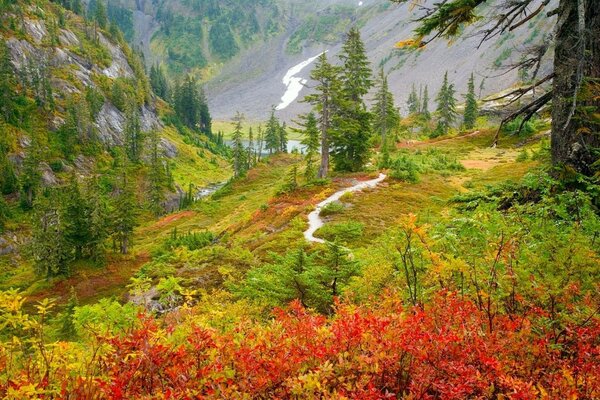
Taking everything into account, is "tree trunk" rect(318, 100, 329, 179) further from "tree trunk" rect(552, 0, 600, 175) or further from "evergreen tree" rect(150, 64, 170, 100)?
"evergreen tree" rect(150, 64, 170, 100)

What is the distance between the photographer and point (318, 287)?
9.30m

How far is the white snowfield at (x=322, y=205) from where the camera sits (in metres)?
22.6

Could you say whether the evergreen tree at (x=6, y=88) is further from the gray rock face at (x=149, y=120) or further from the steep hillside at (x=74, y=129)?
the gray rock face at (x=149, y=120)

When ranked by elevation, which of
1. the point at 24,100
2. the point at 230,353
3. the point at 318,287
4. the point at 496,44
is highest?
the point at 496,44

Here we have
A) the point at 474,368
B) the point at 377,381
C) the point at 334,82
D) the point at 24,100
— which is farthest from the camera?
the point at 24,100

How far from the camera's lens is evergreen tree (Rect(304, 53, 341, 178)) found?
36656mm

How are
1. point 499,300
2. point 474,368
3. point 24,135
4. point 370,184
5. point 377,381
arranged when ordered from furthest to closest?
point 24,135, point 370,184, point 499,300, point 377,381, point 474,368

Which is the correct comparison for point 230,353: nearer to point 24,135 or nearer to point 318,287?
point 318,287

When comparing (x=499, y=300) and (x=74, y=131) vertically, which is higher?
(x=74, y=131)

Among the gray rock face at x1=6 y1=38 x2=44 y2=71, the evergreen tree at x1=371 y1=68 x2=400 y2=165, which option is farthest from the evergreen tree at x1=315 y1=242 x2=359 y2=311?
the gray rock face at x1=6 y1=38 x2=44 y2=71

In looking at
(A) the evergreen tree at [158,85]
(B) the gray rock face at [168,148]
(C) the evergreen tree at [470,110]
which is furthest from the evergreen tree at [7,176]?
(A) the evergreen tree at [158,85]

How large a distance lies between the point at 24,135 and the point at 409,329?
94093mm

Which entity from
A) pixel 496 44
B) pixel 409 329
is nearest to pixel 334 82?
pixel 409 329

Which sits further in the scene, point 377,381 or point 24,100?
point 24,100
